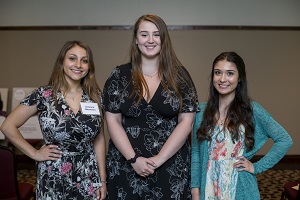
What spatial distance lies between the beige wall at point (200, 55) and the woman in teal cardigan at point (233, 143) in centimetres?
400

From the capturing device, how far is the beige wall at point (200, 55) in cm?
593

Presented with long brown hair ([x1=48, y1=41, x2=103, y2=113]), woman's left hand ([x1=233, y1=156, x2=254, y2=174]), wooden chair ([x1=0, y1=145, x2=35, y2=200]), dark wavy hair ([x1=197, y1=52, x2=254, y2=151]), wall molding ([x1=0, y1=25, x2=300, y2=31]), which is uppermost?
wall molding ([x1=0, y1=25, x2=300, y2=31])

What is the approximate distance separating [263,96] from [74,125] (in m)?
4.82

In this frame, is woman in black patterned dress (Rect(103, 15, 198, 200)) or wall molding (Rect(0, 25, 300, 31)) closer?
woman in black patterned dress (Rect(103, 15, 198, 200))

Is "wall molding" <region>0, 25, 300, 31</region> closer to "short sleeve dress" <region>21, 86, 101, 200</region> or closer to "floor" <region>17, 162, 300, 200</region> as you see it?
"floor" <region>17, 162, 300, 200</region>

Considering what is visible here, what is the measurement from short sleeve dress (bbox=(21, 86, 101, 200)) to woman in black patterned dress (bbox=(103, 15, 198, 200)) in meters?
Answer: 0.16

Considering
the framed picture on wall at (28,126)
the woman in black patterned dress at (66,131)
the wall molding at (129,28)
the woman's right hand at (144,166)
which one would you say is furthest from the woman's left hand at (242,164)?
the framed picture on wall at (28,126)

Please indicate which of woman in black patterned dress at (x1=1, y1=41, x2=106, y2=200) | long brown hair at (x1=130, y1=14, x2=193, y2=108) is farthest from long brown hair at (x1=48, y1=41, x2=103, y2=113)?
long brown hair at (x1=130, y1=14, x2=193, y2=108)

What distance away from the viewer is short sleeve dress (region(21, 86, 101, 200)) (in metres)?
2.00

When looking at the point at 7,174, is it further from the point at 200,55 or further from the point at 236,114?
the point at 200,55

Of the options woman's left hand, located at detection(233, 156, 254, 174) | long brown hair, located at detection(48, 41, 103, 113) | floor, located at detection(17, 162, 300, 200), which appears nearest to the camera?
woman's left hand, located at detection(233, 156, 254, 174)

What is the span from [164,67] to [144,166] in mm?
585

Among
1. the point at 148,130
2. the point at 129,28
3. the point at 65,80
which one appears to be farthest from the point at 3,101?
the point at 148,130

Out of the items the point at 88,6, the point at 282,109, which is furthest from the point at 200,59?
the point at 88,6
